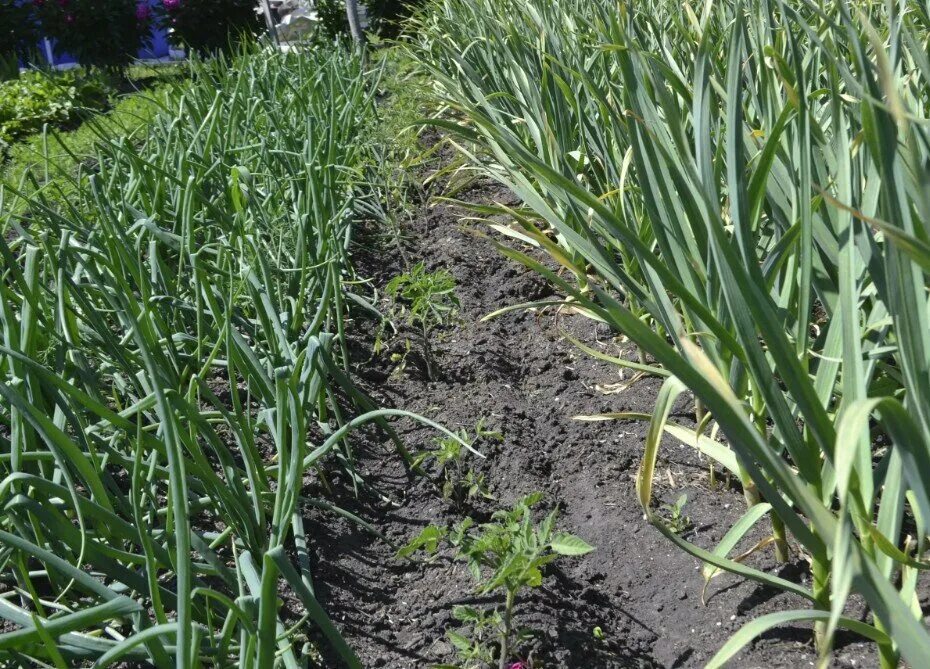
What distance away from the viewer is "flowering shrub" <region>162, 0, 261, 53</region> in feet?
31.1

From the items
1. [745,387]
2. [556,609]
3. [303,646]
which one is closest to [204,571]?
[303,646]

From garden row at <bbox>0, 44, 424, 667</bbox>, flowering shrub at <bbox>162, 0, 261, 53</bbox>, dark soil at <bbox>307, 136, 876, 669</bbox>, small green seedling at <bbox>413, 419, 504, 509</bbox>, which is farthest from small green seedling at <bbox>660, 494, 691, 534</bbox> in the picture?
flowering shrub at <bbox>162, 0, 261, 53</bbox>

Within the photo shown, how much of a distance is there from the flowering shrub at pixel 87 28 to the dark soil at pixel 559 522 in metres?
7.97

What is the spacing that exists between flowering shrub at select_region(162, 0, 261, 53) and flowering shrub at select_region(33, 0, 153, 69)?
1.77ft

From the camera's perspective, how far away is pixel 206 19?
9.62 meters

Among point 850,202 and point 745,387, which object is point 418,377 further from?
point 850,202

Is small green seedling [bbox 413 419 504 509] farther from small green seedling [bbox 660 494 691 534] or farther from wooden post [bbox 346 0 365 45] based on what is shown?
wooden post [bbox 346 0 365 45]

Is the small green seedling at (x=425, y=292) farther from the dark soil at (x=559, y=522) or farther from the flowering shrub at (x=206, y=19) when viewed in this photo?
the flowering shrub at (x=206, y=19)

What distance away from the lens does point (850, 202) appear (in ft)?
3.71

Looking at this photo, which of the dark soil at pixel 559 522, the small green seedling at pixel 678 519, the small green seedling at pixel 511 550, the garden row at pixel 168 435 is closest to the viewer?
the garden row at pixel 168 435

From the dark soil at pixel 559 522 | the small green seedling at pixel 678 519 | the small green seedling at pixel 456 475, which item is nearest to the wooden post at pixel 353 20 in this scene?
the dark soil at pixel 559 522

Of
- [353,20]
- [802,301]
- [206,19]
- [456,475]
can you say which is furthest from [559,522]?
[206,19]

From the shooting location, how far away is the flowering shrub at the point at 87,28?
29.6 feet

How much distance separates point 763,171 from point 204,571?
0.94m
